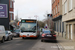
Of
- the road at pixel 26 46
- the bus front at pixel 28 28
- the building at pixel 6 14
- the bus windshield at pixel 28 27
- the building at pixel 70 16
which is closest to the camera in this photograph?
the road at pixel 26 46

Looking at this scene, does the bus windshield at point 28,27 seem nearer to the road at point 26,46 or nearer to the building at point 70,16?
the road at point 26,46

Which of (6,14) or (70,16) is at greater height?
(6,14)

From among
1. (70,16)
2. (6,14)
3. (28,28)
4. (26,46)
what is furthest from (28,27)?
(6,14)

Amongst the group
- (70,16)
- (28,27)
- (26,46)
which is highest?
(70,16)

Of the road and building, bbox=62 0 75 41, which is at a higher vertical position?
building, bbox=62 0 75 41

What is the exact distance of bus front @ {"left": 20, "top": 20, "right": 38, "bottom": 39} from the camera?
1743 cm

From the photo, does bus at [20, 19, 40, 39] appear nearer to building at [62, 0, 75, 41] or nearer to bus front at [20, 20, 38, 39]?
bus front at [20, 20, 38, 39]

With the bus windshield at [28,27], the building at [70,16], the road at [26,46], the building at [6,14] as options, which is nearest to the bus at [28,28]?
the bus windshield at [28,27]

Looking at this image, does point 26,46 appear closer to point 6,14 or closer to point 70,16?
point 70,16

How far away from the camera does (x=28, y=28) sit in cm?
1758

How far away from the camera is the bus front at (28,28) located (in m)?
17.4

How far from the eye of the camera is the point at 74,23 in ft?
50.7

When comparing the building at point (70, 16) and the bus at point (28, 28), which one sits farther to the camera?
the bus at point (28, 28)

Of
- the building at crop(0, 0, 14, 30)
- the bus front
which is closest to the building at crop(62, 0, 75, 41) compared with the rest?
the bus front
